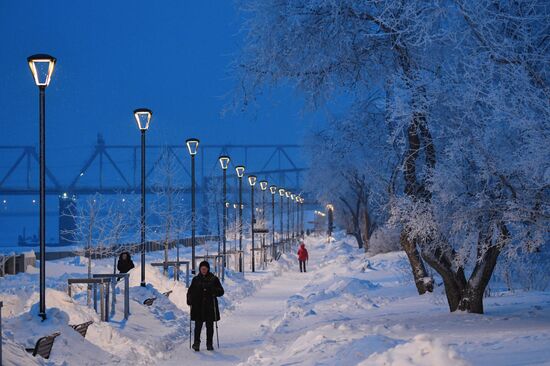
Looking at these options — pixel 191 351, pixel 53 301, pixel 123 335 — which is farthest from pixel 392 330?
pixel 53 301

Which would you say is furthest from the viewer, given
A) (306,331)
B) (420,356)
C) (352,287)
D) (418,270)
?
(352,287)

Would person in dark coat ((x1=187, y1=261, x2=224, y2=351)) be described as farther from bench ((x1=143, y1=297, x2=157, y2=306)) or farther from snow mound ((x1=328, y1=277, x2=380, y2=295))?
snow mound ((x1=328, y1=277, x2=380, y2=295))

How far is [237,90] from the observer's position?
15.2 metres

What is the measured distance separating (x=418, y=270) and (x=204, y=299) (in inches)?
239

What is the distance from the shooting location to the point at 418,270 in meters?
18.8

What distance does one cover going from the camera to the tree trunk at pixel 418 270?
16.6 m

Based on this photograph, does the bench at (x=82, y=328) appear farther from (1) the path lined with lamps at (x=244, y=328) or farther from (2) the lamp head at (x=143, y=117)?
(2) the lamp head at (x=143, y=117)

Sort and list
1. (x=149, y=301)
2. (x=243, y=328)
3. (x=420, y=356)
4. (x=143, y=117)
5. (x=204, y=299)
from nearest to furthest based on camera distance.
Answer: (x=420, y=356) < (x=204, y=299) < (x=243, y=328) < (x=149, y=301) < (x=143, y=117)

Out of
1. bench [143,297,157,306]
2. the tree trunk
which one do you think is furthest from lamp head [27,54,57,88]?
the tree trunk

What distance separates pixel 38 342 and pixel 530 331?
20.7 feet

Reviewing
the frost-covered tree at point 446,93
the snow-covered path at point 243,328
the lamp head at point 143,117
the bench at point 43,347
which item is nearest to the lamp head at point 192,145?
the snow-covered path at point 243,328

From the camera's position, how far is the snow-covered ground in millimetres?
9359

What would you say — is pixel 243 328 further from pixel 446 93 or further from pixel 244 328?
pixel 446 93

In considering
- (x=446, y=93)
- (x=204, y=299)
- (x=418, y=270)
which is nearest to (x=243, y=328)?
(x=204, y=299)
